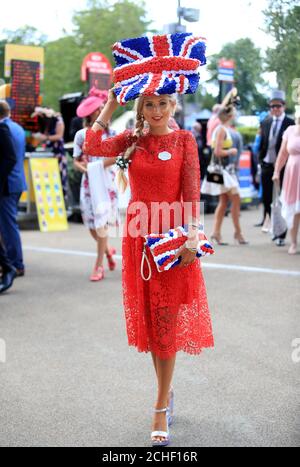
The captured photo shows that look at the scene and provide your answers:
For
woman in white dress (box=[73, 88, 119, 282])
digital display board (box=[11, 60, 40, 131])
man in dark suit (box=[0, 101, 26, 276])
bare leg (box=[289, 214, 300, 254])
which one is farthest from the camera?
digital display board (box=[11, 60, 40, 131])

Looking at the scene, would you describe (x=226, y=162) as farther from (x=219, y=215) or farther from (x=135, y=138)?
(x=135, y=138)

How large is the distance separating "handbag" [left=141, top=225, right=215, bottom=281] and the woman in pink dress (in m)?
6.07

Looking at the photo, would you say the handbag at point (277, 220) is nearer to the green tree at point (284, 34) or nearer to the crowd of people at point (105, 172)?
the crowd of people at point (105, 172)

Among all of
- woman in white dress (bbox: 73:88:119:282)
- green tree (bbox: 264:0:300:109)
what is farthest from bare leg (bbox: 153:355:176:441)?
woman in white dress (bbox: 73:88:119:282)

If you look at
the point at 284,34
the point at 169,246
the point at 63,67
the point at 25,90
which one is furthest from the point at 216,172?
the point at 63,67

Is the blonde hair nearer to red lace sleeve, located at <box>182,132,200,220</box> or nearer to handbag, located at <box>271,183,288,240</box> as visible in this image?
red lace sleeve, located at <box>182,132,200,220</box>

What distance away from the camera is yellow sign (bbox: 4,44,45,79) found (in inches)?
526

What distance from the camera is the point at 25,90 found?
13.6 m

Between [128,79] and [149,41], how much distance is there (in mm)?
212

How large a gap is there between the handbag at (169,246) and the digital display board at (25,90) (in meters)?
10.3

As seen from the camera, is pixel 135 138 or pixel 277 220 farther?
pixel 277 220

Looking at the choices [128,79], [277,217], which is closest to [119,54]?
[128,79]

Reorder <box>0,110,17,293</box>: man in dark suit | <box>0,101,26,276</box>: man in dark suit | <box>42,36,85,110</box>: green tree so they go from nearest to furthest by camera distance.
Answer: <box>0,110,17,293</box>: man in dark suit < <box>0,101,26,276</box>: man in dark suit < <box>42,36,85,110</box>: green tree

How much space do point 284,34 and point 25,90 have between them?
8086 millimetres
